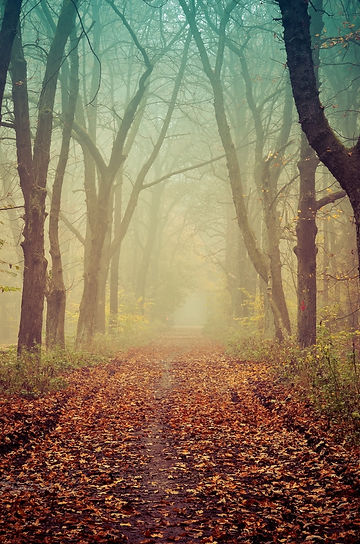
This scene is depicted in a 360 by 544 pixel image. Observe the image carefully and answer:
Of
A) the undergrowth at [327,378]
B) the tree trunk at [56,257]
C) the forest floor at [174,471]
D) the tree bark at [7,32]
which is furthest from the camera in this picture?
the tree trunk at [56,257]

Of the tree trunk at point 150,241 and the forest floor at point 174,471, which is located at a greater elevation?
the tree trunk at point 150,241

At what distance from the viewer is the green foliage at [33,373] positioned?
923cm

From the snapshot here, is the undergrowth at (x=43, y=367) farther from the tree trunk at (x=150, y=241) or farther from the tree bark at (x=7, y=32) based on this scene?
the tree trunk at (x=150, y=241)

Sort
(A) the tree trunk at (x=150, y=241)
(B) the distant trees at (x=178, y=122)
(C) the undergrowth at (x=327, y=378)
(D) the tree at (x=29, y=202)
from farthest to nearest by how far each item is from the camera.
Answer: (A) the tree trunk at (x=150, y=241), (D) the tree at (x=29, y=202), (B) the distant trees at (x=178, y=122), (C) the undergrowth at (x=327, y=378)

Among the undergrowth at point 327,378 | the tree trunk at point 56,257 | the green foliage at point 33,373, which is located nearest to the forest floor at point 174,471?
the undergrowth at point 327,378

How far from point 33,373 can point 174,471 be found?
A: 5344 millimetres

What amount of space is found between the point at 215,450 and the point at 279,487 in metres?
1.47

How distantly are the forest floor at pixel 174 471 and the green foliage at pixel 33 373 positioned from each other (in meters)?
0.38

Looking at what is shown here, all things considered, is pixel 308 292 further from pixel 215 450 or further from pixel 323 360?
pixel 215 450

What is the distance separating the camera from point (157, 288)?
141ft

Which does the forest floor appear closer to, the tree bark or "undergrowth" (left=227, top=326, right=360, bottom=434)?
"undergrowth" (left=227, top=326, right=360, bottom=434)

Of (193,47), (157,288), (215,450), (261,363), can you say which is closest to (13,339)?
(157,288)

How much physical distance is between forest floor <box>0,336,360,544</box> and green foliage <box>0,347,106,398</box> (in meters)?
0.38

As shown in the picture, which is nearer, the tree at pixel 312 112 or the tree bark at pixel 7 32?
the tree at pixel 312 112
